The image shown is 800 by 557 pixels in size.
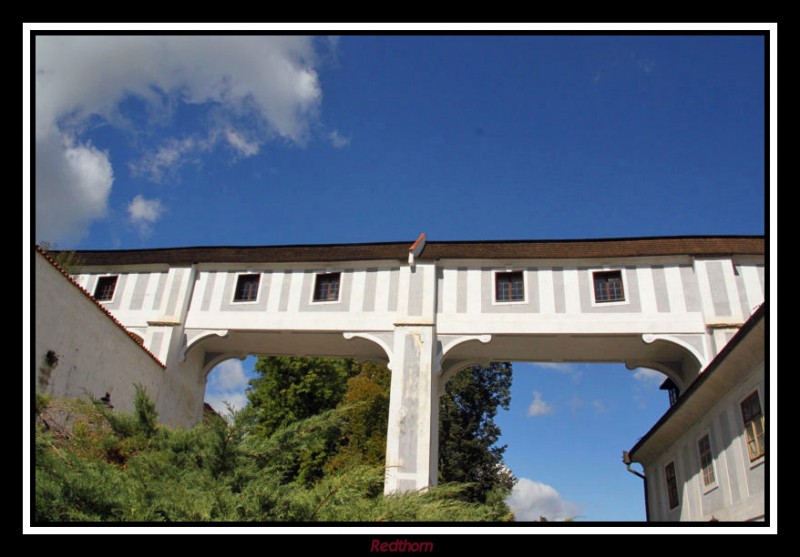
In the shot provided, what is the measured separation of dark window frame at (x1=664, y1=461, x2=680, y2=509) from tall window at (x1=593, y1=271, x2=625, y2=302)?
4975 millimetres

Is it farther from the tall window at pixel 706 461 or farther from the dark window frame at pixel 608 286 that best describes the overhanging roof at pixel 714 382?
the dark window frame at pixel 608 286

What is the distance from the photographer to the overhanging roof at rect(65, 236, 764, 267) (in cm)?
1831

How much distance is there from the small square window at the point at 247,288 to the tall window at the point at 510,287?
8.21 meters

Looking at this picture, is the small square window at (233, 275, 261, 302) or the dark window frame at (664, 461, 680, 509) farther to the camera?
the small square window at (233, 275, 261, 302)

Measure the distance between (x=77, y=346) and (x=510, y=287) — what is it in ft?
40.9

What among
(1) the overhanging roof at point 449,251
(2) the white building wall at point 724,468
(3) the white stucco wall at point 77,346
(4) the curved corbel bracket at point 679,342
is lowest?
(2) the white building wall at point 724,468

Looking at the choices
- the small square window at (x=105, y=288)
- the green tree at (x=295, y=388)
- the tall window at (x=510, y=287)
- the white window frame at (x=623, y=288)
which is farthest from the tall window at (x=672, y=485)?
the small square window at (x=105, y=288)

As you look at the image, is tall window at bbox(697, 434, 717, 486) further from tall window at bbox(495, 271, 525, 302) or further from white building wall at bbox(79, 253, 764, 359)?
tall window at bbox(495, 271, 525, 302)

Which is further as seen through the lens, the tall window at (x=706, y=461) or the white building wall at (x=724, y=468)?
the tall window at (x=706, y=461)

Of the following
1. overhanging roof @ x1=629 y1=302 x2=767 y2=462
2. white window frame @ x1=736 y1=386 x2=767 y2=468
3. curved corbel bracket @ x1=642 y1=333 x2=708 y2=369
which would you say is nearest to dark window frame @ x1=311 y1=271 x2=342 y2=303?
curved corbel bracket @ x1=642 y1=333 x2=708 y2=369

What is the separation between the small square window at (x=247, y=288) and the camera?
66.8 feet

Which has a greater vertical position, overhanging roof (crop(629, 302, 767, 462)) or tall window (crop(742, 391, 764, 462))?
overhanging roof (crop(629, 302, 767, 462))
